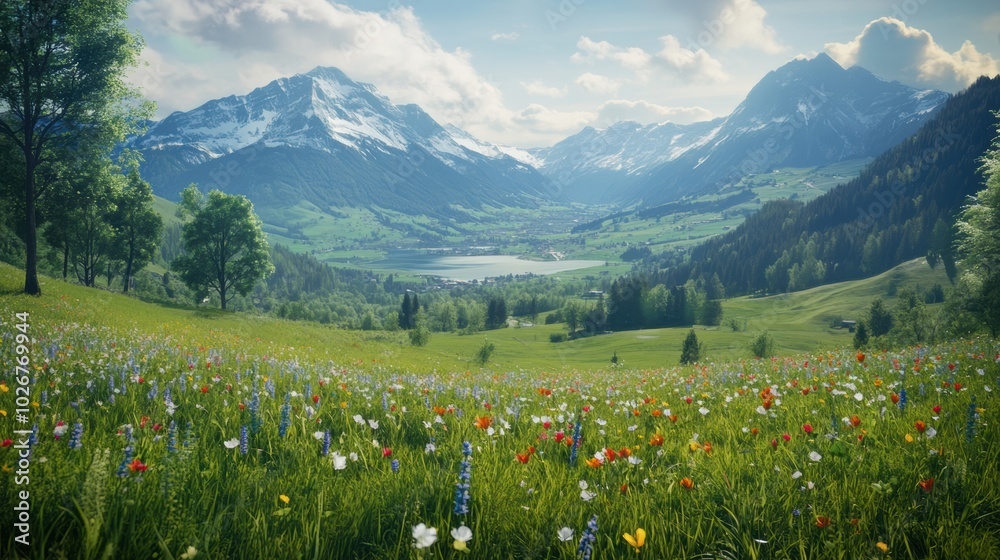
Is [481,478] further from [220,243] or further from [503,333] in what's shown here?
[503,333]

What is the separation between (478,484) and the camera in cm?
294

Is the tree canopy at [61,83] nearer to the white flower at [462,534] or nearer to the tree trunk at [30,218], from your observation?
the tree trunk at [30,218]

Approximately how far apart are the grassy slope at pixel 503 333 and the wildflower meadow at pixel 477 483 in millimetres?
11232

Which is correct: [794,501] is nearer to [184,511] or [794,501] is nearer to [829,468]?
[829,468]

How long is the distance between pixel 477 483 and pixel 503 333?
143208mm

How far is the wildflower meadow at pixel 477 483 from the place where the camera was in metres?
2.25

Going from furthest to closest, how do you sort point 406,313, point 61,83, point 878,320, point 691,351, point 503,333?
point 503,333 < point 406,313 < point 878,320 < point 691,351 < point 61,83

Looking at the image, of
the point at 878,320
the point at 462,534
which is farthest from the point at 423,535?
the point at 878,320

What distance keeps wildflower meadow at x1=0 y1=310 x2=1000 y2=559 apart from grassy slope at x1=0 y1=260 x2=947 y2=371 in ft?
36.8

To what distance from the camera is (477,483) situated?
2961mm

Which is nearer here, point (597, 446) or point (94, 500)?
point (94, 500)

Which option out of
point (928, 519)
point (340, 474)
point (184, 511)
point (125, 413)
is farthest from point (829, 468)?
point (125, 413)

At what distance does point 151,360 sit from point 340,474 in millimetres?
6095

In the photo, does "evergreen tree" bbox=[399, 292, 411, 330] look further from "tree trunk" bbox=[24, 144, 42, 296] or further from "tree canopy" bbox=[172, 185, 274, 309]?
"tree trunk" bbox=[24, 144, 42, 296]
